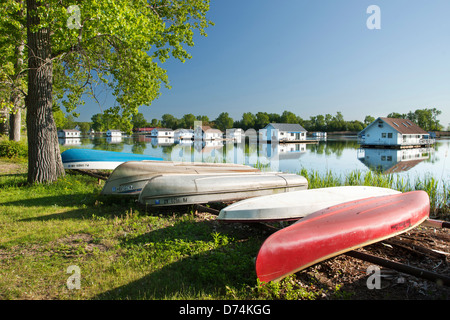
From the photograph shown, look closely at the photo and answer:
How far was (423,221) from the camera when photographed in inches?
228

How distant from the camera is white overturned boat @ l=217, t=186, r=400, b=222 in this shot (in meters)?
4.90

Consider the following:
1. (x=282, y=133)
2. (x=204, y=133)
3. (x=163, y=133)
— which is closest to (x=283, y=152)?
(x=282, y=133)

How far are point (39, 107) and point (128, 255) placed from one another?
289 inches

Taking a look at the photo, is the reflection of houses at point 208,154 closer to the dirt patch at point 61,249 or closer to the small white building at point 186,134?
the dirt patch at point 61,249

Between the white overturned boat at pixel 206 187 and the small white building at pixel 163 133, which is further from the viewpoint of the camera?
the small white building at pixel 163 133

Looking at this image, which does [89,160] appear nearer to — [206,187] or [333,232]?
[206,187]

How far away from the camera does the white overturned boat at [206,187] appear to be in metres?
6.54

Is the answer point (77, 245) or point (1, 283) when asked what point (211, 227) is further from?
point (1, 283)

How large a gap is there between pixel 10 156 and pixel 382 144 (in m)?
51.0

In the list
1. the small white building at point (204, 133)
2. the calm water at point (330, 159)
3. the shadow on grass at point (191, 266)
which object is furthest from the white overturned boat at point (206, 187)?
the small white building at point (204, 133)

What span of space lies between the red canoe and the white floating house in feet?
216

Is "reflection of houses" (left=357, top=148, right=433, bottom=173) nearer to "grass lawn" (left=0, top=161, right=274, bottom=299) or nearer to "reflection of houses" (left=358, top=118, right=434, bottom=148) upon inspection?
"reflection of houses" (left=358, top=118, right=434, bottom=148)

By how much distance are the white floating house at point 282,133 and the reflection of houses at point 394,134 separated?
21.7 m
